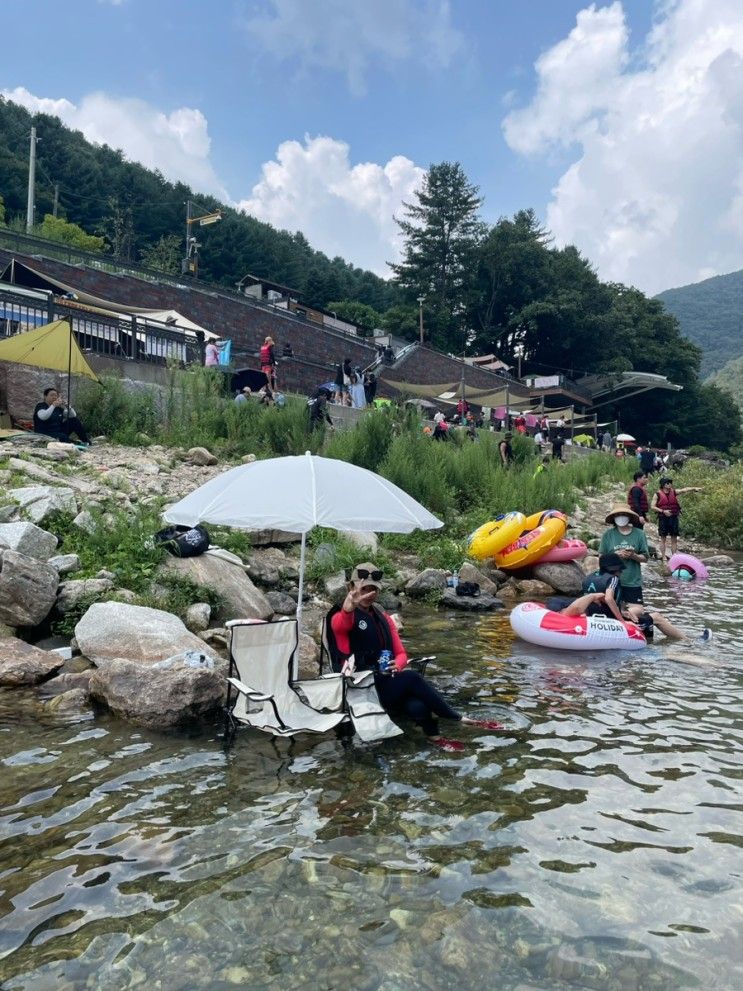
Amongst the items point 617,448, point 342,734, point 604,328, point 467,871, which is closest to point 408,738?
point 342,734

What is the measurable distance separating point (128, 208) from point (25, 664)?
72.8m

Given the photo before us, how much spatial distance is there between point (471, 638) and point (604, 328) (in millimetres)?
53569

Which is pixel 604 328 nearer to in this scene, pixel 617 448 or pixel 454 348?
pixel 454 348

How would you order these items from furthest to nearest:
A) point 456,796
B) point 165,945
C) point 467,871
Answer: point 456,796
point 467,871
point 165,945

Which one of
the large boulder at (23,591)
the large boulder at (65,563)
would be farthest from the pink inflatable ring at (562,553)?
the large boulder at (23,591)

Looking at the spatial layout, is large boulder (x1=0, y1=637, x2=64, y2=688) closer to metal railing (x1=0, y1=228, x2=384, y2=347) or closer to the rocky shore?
the rocky shore

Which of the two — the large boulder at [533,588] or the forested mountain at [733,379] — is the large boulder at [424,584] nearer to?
the large boulder at [533,588]

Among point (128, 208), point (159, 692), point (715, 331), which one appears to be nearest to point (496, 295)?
point (128, 208)

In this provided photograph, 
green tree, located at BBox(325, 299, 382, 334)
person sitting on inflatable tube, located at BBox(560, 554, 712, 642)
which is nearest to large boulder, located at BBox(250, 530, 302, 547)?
person sitting on inflatable tube, located at BBox(560, 554, 712, 642)

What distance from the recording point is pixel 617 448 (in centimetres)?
3206

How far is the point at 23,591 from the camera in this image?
21.8ft

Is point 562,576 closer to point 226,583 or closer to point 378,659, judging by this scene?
point 226,583

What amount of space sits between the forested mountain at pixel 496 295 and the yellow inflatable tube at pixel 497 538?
41842mm

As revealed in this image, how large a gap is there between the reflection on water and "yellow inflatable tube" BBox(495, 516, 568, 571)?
6.37 metres
